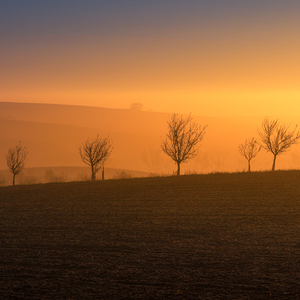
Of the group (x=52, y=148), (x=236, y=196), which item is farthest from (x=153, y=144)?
(x=236, y=196)

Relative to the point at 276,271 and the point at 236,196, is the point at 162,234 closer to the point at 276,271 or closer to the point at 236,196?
the point at 276,271

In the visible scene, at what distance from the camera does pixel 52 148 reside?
5408 inches

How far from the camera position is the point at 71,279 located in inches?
313

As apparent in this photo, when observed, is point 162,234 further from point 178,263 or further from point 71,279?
point 71,279

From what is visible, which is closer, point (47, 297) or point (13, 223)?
point (47, 297)

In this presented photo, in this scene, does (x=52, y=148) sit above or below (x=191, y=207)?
above

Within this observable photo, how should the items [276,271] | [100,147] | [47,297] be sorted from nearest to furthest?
[47,297], [276,271], [100,147]

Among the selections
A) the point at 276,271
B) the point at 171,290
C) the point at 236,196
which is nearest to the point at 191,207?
the point at 236,196

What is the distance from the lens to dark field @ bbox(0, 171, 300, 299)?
7.42 m

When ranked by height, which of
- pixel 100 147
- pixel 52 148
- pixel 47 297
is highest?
pixel 52 148

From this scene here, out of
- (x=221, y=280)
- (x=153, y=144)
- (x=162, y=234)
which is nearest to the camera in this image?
(x=221, y=280)

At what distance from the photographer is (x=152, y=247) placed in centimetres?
1047

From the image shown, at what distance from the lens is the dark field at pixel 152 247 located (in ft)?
24.3

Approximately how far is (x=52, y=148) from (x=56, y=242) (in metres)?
132
